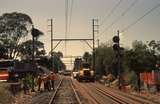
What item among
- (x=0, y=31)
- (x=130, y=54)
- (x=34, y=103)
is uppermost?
(x=0, y=31)

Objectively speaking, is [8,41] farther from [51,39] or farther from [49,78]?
[49,78]

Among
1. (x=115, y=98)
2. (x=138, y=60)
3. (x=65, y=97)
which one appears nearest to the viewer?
(x=115, y=98)

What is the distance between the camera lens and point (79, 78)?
270 ft

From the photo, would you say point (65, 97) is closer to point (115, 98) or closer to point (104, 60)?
point (115, 98)

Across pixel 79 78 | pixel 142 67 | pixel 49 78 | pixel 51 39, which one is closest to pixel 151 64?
pixel 142 67

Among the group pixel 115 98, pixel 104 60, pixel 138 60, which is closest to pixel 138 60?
pixel 138 60

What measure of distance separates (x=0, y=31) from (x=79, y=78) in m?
45.7

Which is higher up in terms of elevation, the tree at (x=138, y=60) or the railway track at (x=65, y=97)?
the tree at (x=138, y=60)

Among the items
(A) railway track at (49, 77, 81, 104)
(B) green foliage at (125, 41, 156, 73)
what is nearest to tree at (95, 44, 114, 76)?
(B) green foliage at (125, 41, 156, 73)

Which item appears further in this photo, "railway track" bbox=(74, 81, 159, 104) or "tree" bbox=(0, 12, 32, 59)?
"tree" bbox=(0, 12, 32, 59)

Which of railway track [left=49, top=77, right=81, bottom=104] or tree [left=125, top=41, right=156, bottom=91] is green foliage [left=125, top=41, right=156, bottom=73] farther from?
railway track [left=49, top=77, right=81, bottom=104]

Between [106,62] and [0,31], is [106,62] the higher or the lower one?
the lower one

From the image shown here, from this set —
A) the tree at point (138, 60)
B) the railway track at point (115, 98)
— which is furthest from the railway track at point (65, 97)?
the tree at point (138, 60)

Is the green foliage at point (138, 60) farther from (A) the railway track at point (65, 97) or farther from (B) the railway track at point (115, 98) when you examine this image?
(B) the railway track at point (115, 98)
